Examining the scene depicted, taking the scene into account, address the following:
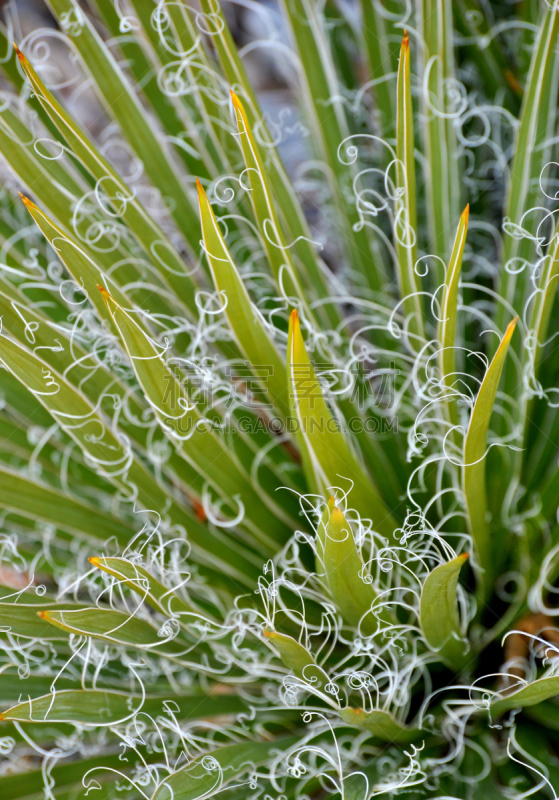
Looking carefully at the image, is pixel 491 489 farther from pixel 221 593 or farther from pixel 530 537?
pixel 221 593

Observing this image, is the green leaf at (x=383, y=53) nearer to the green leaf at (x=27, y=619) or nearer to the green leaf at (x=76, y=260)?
the green leaf at (x=76, y=260)

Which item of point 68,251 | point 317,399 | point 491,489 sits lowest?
point 491,489

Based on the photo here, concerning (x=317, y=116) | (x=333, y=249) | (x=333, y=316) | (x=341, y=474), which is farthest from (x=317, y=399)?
(x=333, y=249)

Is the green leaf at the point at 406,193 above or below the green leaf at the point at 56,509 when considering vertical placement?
above

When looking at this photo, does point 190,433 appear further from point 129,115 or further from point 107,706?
point 129,115

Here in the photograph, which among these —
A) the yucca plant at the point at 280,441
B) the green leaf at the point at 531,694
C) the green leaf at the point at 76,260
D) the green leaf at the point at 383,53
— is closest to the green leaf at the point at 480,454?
the yucca plant at the point at 280,441

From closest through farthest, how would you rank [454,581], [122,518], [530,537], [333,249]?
[454,581]
[530,537]
[122,518]
[333,249]

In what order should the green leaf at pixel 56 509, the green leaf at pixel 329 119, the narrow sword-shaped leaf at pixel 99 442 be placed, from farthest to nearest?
the green leaf at pixel 329 119 < the green leaf at pixel 56 509 < the narrow sword-shaped leaf at pixel 99 442

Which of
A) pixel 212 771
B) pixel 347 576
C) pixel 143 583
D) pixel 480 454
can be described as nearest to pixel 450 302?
pixel 480 454
